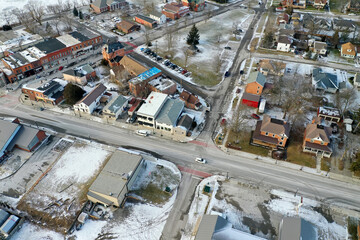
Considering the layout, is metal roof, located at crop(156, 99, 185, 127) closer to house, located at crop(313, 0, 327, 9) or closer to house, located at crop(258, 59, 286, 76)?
house, located at crop(258, 59, 286, 76)

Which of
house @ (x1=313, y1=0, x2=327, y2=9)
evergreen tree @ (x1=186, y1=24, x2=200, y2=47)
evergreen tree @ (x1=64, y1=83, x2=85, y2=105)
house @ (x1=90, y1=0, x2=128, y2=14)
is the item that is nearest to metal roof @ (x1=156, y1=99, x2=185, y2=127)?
evergreen tree @ (x1=64, y1=83, x2=85, y2=105)

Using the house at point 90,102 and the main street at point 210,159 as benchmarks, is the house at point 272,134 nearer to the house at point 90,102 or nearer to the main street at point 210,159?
the main street at point 210,159

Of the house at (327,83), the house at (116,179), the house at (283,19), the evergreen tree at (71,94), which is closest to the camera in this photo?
the house at (116,179)

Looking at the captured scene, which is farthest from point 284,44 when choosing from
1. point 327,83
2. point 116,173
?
point 116,173

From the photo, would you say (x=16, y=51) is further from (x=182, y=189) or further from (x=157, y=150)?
(x=182, y=189)

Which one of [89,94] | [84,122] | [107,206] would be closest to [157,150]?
[107,206]

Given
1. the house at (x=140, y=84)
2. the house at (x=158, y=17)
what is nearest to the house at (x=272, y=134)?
the house at (x=140, y=84)

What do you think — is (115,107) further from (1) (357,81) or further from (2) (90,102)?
(1) (357,81)
